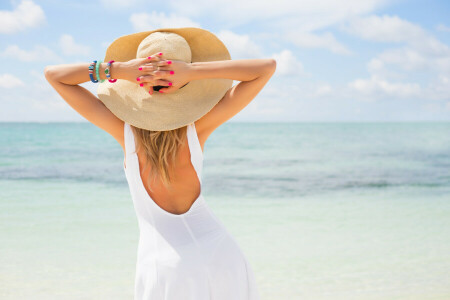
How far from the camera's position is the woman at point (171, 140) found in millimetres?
1579

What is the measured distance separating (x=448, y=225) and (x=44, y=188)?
7.40m

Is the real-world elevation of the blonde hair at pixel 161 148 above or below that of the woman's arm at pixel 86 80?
below

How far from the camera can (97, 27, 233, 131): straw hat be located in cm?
158

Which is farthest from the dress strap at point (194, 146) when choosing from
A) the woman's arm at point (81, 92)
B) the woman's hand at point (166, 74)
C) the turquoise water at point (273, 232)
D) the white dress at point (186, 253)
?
the turquoise water at point (273, 232)

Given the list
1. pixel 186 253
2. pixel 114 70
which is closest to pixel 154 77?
pixel 114 70

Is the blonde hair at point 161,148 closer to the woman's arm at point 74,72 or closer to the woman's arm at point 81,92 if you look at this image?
the woman's arm at point 81,92

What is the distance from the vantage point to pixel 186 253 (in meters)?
1.59

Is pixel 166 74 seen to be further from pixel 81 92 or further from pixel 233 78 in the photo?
pixel 81 92

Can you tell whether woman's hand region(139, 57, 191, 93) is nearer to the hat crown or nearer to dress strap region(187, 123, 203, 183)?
the hat crown

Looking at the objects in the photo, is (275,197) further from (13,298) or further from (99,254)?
(13,298)

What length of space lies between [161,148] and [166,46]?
1.21 ft

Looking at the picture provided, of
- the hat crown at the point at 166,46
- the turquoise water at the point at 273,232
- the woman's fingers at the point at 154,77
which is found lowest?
the turquoise water at the point at 273,232

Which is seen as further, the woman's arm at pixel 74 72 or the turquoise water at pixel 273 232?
the turquoise water at pixel 273 232

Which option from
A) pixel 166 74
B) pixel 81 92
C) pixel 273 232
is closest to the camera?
pixel 166 74
